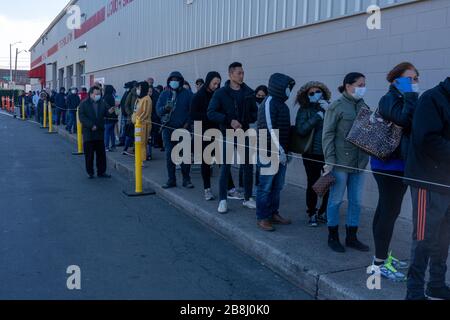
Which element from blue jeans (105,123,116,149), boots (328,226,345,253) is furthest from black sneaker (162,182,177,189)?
blue jeans (105,123,116,149)

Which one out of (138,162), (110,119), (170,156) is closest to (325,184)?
(170,156)

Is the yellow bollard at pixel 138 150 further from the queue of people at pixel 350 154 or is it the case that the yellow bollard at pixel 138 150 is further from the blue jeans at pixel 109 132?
the blue jeans at pixel 109 132

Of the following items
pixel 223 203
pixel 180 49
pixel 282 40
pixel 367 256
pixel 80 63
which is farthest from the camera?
pixel 80 63

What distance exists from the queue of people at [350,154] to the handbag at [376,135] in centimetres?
7

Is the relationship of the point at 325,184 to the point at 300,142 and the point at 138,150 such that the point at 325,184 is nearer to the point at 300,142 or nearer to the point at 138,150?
the point at 300,142

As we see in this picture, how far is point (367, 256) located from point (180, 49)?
35.0 feet

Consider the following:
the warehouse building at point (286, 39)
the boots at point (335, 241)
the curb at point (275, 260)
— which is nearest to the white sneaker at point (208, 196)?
the curb at point (275, 260)

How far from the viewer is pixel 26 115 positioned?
3416 cm

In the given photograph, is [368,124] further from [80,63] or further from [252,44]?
[80,63]

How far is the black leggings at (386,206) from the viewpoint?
448 cm

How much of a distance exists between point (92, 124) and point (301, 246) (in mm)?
6277

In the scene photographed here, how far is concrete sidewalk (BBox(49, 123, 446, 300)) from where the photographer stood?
4.37 meters
